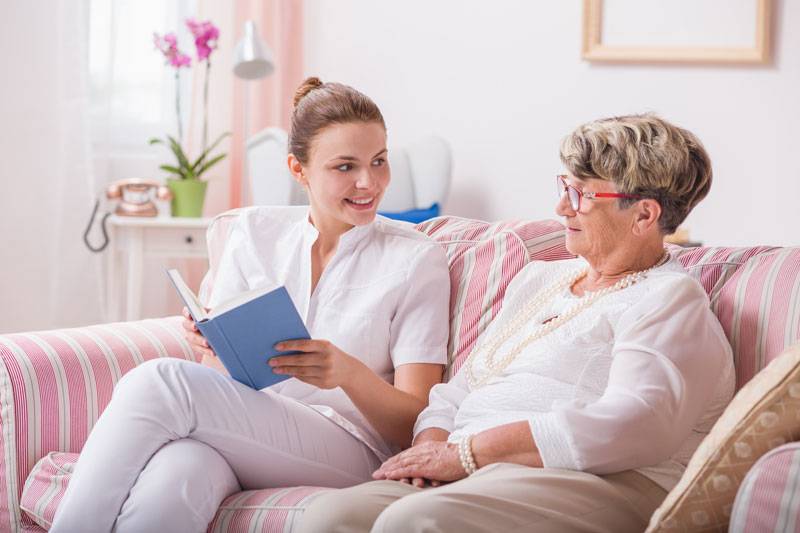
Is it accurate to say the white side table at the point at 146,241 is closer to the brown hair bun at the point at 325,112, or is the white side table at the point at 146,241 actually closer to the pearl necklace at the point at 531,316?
the brown hair bun at the point at 325,112

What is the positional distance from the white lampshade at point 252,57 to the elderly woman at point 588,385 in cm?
227

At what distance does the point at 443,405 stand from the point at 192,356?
651mm

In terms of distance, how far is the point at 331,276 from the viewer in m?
2.07

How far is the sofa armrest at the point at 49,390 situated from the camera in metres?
1.89

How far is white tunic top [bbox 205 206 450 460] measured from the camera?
1966 millimetres

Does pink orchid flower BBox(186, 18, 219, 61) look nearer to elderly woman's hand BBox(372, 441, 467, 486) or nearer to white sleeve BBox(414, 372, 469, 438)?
white sleeve BBox(414, 372, 469, 438)

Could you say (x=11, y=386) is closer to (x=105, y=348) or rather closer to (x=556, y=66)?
(x=105, y=348)

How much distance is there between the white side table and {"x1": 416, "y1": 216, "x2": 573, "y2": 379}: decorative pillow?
5.92 ft

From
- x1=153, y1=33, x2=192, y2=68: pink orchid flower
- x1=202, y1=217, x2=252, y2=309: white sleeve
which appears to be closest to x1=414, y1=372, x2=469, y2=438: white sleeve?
x1=202, y1=217, x2=252, y2=309: white sleeve

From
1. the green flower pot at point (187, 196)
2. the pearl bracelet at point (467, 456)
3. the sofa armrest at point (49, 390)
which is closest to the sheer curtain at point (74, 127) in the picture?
the green flower pot at point (187, 196)

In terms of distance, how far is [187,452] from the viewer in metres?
1.69

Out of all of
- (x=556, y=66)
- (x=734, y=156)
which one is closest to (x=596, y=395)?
(x=734, y=156)

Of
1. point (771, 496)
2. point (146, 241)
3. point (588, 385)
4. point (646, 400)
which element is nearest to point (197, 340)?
point (588, 385)

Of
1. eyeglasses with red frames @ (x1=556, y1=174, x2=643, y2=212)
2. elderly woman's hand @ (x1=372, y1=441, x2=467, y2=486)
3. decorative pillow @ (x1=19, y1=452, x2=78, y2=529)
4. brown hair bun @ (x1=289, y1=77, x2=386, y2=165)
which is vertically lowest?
decorative pillow @ (x1=19, y1=452, x2=78, y2=529)
